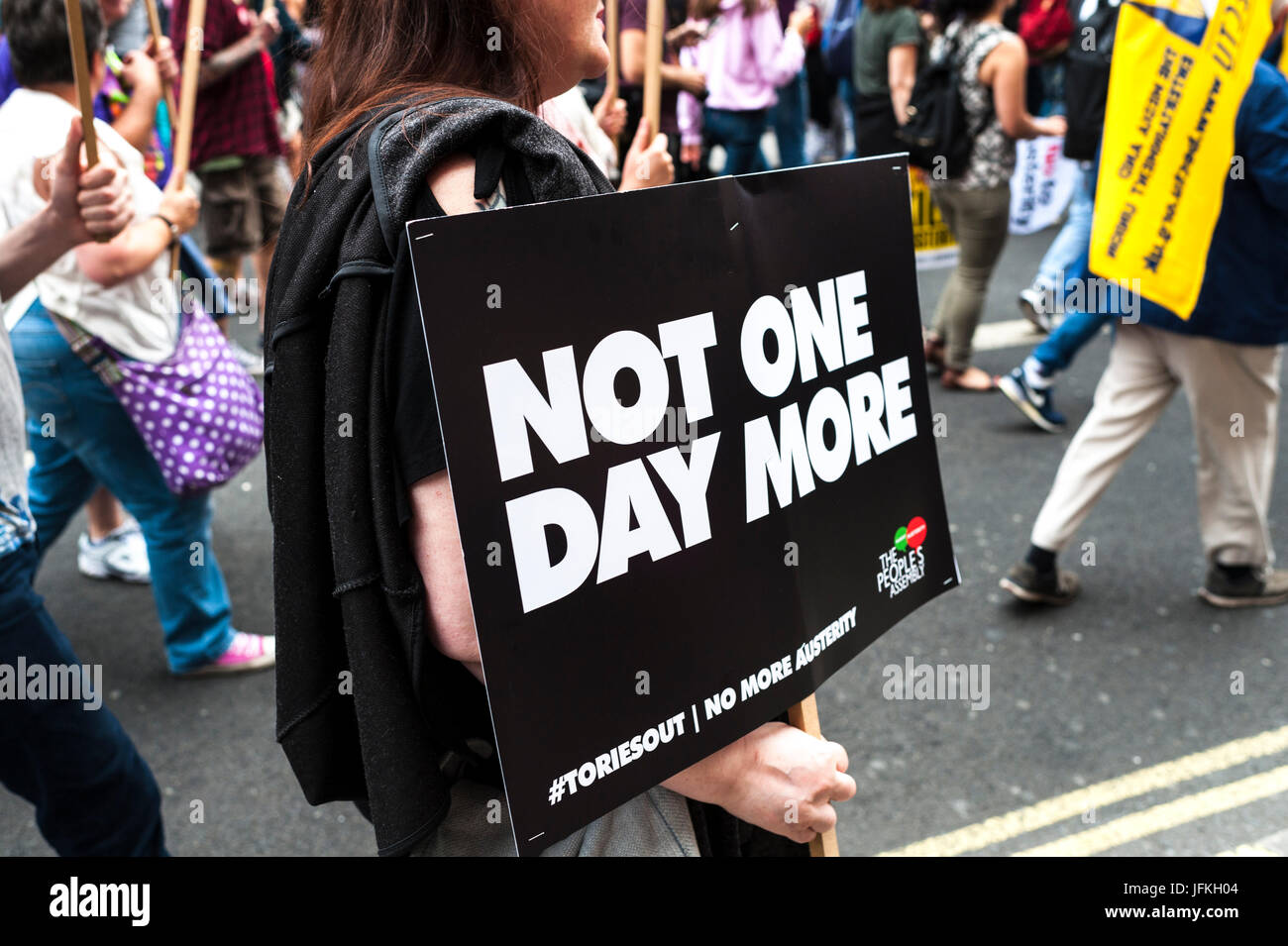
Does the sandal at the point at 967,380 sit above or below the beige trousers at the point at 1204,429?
below

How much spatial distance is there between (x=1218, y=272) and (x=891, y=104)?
3.65 meters

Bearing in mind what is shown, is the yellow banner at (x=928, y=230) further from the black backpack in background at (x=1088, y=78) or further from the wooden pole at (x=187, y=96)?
the wooden pole at (x=187, y=96)

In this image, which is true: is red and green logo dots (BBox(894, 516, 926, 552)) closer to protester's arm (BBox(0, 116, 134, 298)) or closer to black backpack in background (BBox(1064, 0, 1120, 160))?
protester's arm (BBox(0, 116, 134, 298))

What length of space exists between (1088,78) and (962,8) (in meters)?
0.95

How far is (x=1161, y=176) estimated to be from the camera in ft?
10.6

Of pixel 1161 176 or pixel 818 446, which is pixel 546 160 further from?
pixel 1161 176

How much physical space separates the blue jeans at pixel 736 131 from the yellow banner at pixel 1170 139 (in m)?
3.82

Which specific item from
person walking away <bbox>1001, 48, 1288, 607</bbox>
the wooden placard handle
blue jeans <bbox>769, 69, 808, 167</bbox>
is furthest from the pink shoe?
blue jeans <bbox>769, 69, 808, 167</bbox>

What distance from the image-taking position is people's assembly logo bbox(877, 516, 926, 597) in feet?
4.96

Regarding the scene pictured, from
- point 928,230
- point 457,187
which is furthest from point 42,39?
point 928,230

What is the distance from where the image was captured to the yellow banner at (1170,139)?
3080mm

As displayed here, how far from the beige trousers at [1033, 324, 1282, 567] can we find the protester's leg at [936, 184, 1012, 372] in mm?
2044

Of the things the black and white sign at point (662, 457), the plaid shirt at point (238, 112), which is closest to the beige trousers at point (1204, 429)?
the black and white sign at point (662, 457)

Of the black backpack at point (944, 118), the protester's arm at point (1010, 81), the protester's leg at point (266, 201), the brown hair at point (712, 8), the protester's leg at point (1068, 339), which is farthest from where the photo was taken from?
the brown hair at point (712, 8)
